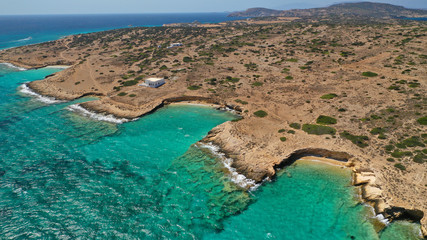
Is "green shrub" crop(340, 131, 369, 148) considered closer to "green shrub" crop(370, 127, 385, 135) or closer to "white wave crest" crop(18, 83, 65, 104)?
"green shrub" crop(370, 127, 385, 135)

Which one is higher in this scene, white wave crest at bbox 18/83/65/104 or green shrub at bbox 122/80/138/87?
green shrub at bbox 122/80/138/87

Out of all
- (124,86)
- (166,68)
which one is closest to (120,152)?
(124,86)

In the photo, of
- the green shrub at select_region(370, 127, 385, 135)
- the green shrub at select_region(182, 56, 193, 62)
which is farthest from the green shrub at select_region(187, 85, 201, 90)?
the green shrub at select_region(370, 127, 385, 135)

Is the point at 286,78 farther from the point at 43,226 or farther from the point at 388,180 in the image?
the point at 43,226

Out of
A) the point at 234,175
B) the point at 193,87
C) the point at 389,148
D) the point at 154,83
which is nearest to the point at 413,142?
the point at 389,148

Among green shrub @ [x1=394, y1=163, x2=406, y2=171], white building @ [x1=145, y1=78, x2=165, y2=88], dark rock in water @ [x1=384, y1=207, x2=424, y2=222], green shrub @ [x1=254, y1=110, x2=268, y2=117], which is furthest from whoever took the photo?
white building @ [x1=145, y1=78, x2=165, y2=88]

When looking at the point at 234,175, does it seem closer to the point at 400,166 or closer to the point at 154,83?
the point at 400,166
